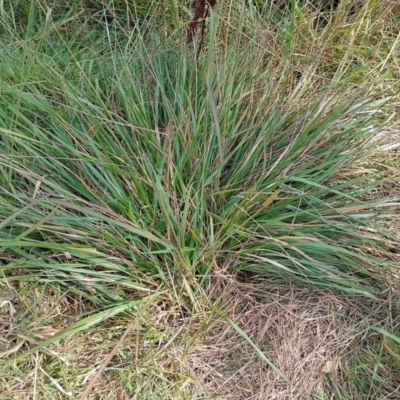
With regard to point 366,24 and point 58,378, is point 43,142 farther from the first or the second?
point 366,24

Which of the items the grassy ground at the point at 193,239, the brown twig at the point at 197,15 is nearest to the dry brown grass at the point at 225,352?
the grassy ground at the point at 193,239

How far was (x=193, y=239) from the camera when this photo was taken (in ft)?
4.90

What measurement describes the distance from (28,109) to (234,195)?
2.12 feet

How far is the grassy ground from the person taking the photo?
1420mm

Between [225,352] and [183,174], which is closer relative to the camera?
[225,352]

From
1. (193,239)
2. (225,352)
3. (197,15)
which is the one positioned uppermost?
(197,15)

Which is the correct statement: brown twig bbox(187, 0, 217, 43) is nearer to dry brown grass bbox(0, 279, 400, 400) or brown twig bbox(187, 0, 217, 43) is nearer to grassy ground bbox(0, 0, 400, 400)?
grassy ground bbox(0, 0, 400, 400)

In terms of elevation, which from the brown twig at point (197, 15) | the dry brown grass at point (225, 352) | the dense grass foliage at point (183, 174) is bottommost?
the dry brown grass at point (225, 352)

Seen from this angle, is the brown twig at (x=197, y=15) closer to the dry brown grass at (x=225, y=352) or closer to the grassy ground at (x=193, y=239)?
the grassy ground at (x=193, y=239)

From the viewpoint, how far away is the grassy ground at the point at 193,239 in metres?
1.42

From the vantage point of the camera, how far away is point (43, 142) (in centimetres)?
152

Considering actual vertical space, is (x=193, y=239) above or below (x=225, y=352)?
above

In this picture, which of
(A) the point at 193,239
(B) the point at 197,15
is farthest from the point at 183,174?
(B) the point at 197,15

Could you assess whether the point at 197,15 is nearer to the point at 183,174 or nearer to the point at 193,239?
the point at 183,174
